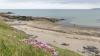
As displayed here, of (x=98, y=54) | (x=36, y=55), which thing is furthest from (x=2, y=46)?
(x=98, y=54)

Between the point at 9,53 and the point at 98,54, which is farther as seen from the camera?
the point at 98,54

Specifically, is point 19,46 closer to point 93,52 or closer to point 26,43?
point 26,43

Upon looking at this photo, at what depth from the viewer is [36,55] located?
6523 mm

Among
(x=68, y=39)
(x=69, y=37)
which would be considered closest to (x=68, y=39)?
(x=68, y=39)

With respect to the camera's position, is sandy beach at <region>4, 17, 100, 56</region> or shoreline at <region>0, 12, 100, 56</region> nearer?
sandy beach at <region>4, 17, 100, 56</region>

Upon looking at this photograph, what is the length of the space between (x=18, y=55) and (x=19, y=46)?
0.60 meters

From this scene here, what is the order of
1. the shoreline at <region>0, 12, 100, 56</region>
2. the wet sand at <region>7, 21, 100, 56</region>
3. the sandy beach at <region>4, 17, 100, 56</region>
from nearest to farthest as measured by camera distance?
1. the sandy beach at <region>4, 17, 100, 56</region>
2. the wet sand at <region>7, 21, 100, 56</region>
3. the shoreline at <region>0, 12, 100, 56</region>

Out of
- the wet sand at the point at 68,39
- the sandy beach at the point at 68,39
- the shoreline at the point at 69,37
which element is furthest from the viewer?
the shoreline at the point at 69,37

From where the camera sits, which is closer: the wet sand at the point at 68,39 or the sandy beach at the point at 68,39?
the sandy beach at the point at 68,39

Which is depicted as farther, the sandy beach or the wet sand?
the wet sand

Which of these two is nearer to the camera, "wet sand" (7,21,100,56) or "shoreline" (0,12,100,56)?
Result: "wet sand" (7,21,100,56)

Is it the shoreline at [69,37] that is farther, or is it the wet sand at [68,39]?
the shoreline at [69,37]

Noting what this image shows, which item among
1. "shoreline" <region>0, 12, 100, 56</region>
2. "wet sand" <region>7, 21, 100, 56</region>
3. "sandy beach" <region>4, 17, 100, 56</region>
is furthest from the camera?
"shoreline" <region>0, 12, 100, 56</region>

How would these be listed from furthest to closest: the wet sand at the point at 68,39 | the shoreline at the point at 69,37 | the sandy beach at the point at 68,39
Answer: the shoreline at the point at 69,37, the wet sand at the point at 68,39, the sandy beach at the point at 68,39
